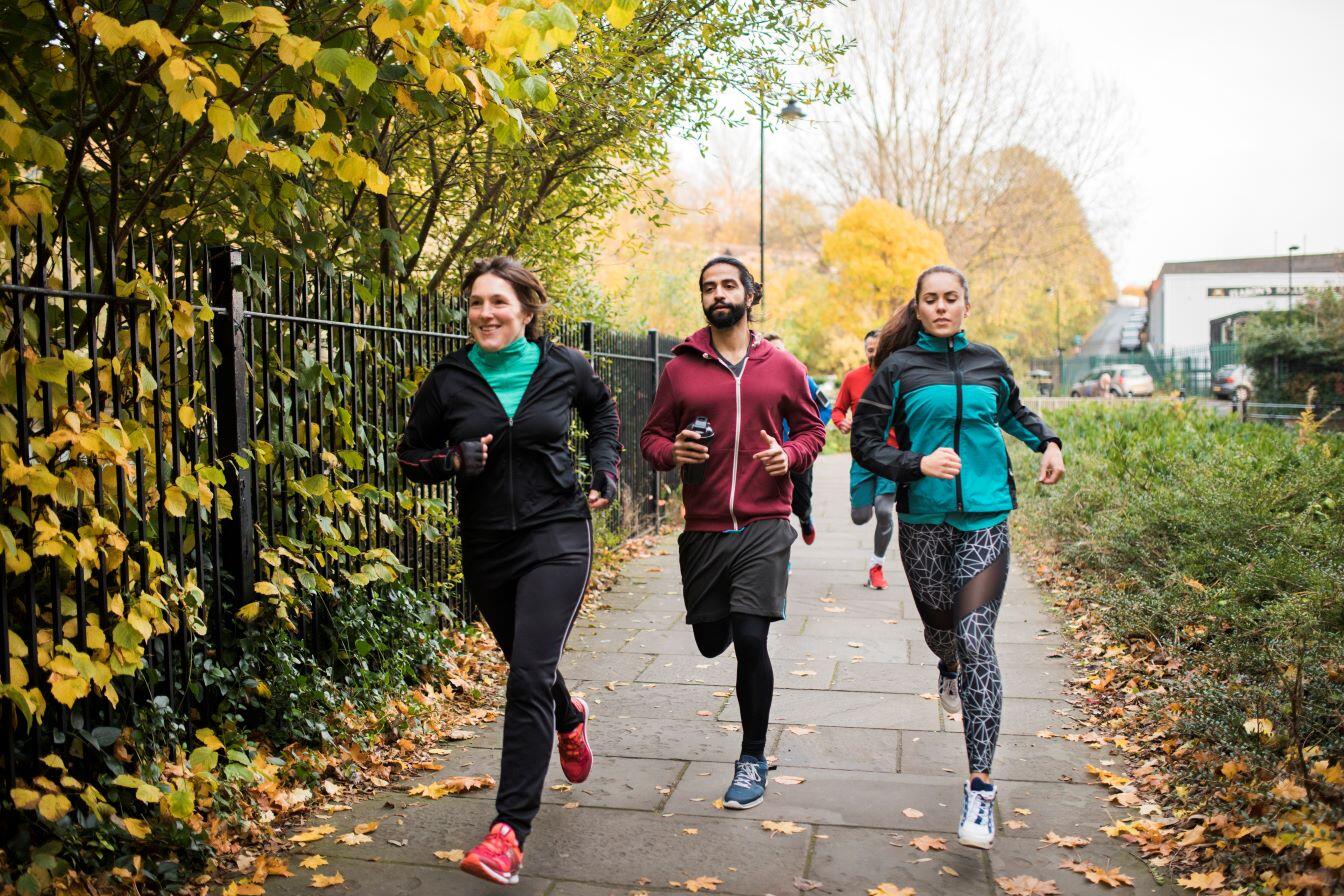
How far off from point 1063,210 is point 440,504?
36.3 metres

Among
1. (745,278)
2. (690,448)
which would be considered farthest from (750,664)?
(745,278)

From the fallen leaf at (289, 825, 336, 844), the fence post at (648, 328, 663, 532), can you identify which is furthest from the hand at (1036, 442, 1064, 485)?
the fence post at (648, 328, 663, 532)

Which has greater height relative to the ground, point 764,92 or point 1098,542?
point 764,92

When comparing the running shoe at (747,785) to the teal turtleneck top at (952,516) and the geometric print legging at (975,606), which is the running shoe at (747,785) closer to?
the geometric print legging at (975,606)

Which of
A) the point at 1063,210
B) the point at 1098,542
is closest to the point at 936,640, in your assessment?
the point at 1098,542

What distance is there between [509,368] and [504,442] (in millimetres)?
279

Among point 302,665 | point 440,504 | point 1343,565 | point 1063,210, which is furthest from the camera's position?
point 1063,210

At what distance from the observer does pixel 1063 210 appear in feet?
127

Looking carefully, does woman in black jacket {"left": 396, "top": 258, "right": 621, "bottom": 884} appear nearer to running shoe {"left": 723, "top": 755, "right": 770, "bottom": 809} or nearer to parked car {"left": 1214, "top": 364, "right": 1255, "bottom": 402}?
running shoe {"left": 723, "top": 755, "right": 770, "bottom": 809}

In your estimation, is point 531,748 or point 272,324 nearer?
point 531,748

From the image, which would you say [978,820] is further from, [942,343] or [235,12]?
[235,12]

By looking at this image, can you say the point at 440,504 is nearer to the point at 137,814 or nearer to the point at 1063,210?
the point at 137,814

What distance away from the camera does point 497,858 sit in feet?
11.5

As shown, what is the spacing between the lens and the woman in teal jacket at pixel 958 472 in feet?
13.6
